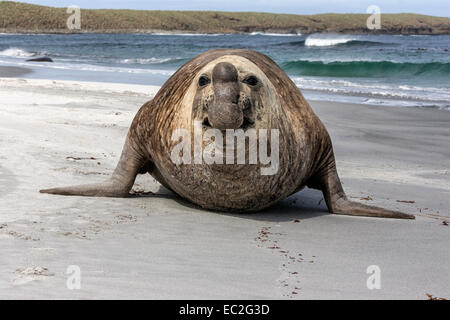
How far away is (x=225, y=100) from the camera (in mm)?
4484

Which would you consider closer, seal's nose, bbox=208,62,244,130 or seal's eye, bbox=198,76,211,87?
seal's nose, bbox=208,62,244,130

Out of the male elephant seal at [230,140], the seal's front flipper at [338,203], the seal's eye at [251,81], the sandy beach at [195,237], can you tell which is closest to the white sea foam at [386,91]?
the sandy beach at [195,237]

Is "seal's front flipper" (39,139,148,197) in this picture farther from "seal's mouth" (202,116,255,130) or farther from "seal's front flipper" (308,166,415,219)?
"seal's front flipper" (308,166,415,219)

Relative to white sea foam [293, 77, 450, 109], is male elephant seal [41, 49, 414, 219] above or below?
above

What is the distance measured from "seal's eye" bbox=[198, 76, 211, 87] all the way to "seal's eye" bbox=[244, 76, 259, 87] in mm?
293

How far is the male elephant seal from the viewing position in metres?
4.71

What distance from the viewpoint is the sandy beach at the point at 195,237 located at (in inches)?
142

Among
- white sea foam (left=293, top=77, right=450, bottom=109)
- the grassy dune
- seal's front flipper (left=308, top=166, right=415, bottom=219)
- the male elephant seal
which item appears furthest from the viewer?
the grassy dune

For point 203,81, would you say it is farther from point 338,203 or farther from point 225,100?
point 338,203

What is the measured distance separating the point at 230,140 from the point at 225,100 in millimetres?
306

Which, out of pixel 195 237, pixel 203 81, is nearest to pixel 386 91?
pixel 203 81

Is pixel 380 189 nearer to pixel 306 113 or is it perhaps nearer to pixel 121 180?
pixel 306 113

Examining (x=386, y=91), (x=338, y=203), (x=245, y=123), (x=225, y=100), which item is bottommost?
(x=386, y=91)

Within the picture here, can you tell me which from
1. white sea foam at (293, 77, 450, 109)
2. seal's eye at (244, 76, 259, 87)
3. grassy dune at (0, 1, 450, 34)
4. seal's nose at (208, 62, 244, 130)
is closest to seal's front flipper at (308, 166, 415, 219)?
seal's eye at (244, 76, 259, 87)
